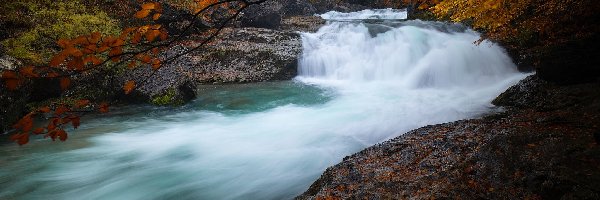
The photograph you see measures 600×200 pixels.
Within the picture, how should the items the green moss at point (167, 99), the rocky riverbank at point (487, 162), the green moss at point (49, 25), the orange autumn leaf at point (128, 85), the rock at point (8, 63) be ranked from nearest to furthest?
1. the rocky riverbank at point (487, 162)
2. the rock at point (8, 63)
3. the orange autumn leaf at point (128, 85)
4. the green moss at point (49, 25)
5. the green moss at point (167, 99)

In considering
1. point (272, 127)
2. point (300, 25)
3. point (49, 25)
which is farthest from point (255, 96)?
point (300, 25)

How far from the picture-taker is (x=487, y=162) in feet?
11.5

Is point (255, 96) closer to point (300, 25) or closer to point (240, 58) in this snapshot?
point (240, 58)

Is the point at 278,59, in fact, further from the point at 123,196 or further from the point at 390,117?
the point at 123,196

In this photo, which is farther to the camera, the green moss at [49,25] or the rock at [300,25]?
the rock at [300,25]

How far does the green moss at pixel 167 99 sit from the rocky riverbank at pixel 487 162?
21.3 feet

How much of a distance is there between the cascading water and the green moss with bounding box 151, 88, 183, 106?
14.8 inches

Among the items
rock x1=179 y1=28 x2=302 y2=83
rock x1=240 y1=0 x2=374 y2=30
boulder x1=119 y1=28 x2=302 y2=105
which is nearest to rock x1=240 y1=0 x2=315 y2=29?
rock x1=240 y1=0 x2=374 y2=30

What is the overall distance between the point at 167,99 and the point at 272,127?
339cm

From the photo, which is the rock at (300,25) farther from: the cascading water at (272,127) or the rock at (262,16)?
the cascading water at (272,127)

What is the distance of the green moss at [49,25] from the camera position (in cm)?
916

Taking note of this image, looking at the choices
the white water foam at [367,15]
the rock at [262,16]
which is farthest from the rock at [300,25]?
the white water foam at [367,15]

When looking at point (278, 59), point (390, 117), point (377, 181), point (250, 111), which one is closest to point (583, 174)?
point (377, 181)

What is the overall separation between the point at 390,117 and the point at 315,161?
2.91 meters
